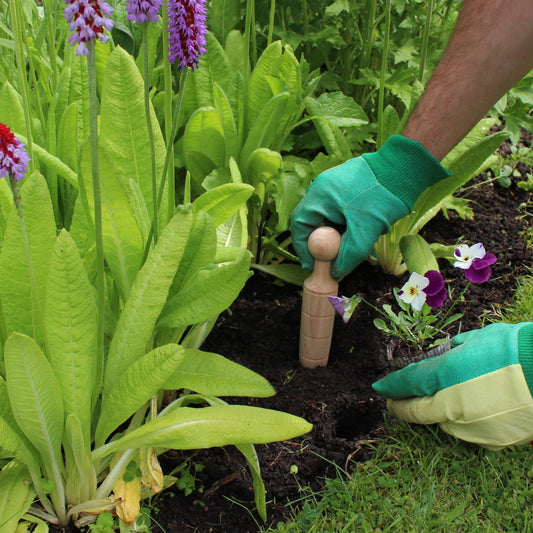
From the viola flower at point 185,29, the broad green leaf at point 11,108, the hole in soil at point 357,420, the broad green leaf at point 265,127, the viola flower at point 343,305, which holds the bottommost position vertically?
the hole in soil at point 357,420

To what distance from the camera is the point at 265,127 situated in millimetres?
1675

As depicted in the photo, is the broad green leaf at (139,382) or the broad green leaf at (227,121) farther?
the broad green leaf at (227,121)

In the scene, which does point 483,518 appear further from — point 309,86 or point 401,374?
point 309,86

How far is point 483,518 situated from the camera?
1204 mm

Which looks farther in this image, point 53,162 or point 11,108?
point 11,108

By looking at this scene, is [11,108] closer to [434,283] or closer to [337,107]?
[337,107]

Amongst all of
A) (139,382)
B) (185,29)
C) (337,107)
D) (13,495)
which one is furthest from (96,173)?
(337,107)

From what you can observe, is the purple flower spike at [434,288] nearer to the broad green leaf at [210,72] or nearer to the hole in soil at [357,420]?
the hole in soil at [357,420]

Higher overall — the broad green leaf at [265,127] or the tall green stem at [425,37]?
the tall green stem at [425,37]

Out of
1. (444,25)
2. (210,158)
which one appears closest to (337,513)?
(210,158)

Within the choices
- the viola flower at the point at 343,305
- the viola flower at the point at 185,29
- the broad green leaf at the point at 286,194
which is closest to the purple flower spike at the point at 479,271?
the viola flower at the point at 343,305

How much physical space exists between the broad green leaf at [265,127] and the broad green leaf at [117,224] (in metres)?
0.60

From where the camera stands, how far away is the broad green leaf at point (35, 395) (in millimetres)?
903

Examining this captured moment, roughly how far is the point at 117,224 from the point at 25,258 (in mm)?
174
